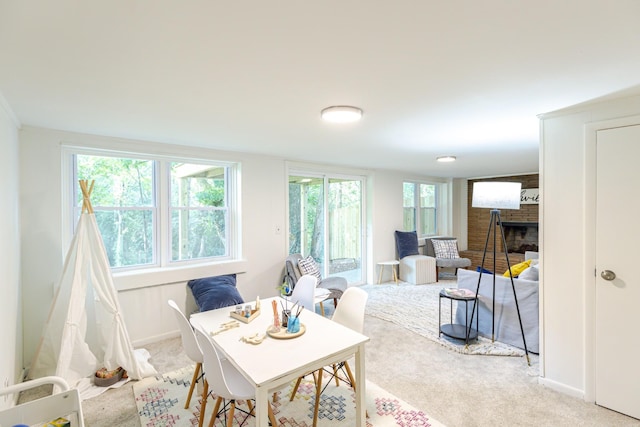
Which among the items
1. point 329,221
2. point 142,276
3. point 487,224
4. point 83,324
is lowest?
point 83,324

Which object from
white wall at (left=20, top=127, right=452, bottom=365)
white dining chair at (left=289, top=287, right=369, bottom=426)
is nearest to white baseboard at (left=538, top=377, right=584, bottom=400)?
white dining chair at (left=289, top=287, right=369, bottom=426)

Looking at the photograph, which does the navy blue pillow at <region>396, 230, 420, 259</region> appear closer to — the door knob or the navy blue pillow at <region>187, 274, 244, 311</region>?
the navy blue pillow at <region>187, 274, 244, 311</region>

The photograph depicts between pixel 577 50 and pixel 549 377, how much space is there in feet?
7.83

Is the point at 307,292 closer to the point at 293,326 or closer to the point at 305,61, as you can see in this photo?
the point at 293,326

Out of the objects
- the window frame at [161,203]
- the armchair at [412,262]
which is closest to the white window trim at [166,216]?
the window frame at [161,203]

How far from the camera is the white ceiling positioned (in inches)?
45.7

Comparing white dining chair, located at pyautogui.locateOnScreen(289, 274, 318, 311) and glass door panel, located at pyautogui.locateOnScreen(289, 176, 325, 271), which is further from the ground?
glass door panel, located at pyautogui.locateOnScreen(289, 176, 325, 271)

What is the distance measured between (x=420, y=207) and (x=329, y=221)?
272cm

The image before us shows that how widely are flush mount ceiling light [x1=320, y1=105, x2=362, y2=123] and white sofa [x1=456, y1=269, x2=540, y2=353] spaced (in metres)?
2.42

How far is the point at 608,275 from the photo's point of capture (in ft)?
6.96

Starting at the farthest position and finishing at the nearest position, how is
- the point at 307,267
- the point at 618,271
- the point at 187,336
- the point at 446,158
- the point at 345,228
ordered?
1. the point at 345,228
2. the point at 446,158
3. the point at 307,267
4. the point at 618,271
5. the point at 187,336

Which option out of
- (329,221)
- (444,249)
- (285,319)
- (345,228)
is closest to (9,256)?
(285,319)

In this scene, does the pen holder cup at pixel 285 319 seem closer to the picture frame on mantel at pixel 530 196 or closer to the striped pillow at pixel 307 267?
the striped pillow at pixel 307 267

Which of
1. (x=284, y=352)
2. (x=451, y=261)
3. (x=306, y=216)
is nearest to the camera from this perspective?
(x=284, y=352)
